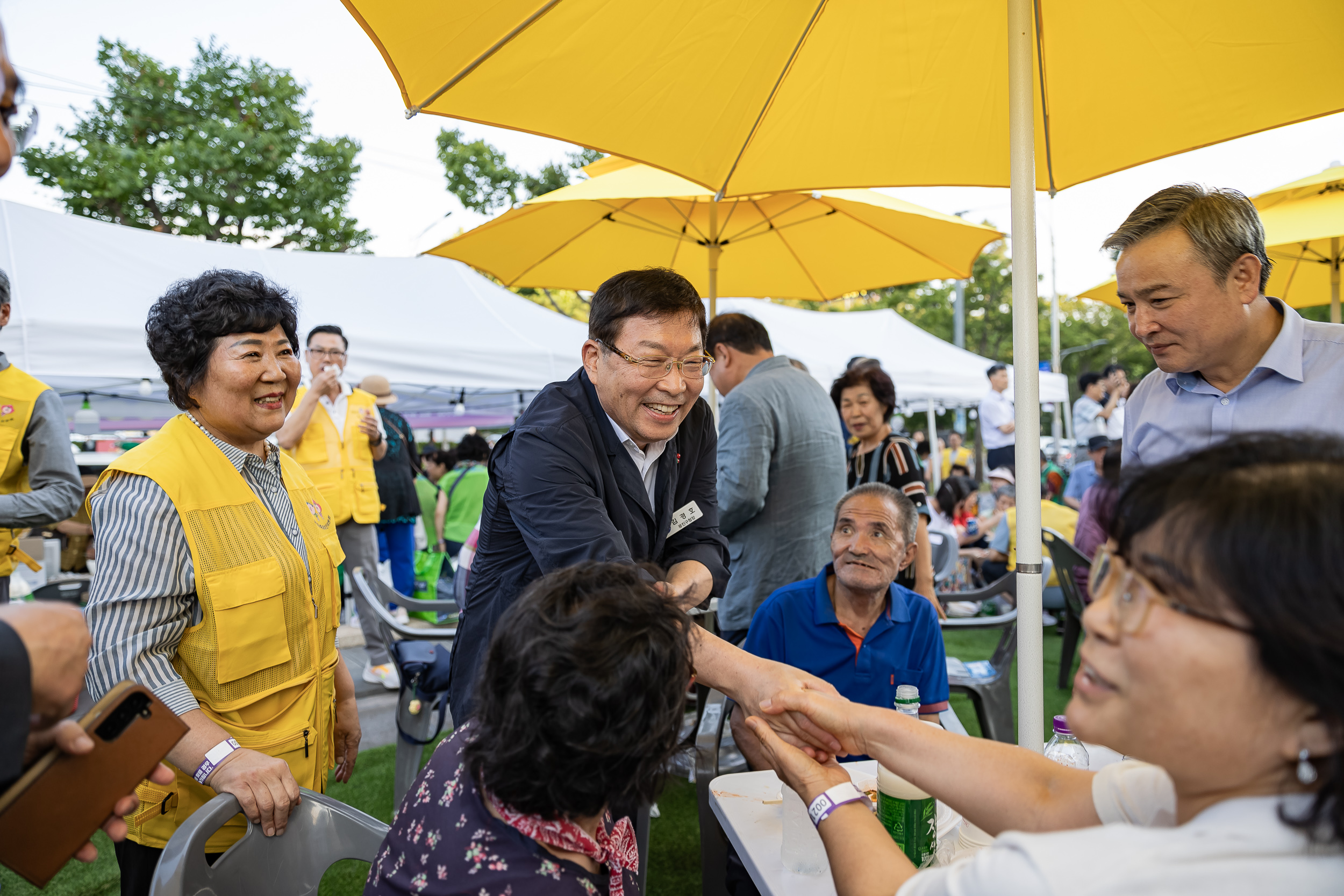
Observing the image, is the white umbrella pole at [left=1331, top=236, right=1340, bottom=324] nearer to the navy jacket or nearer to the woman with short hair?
the woman with short hair

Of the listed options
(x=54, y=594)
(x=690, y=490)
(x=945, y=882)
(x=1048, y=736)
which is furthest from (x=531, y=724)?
(x=54, y=594)

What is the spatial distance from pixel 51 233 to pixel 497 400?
7793 millimetres

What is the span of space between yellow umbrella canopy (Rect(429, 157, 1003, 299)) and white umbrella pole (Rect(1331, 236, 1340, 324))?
10.1ft

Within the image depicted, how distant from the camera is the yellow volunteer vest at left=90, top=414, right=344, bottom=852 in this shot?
1791mm

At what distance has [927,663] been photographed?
2.88m

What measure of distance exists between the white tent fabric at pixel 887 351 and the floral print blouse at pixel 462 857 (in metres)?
9.91

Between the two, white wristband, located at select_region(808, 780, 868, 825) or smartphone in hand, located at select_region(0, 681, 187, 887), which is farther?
white wristband, located at select_region(808, 780, 868, 825)

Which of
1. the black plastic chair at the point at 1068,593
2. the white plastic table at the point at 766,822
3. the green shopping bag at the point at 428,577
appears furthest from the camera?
the green shopping bag at the point at 428,577

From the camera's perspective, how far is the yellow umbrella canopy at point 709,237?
519 centimetres

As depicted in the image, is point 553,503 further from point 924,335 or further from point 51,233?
point 924,335

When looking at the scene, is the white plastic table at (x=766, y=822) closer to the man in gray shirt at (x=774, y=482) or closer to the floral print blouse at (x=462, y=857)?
the floral print blouse at (x=462, y=857)

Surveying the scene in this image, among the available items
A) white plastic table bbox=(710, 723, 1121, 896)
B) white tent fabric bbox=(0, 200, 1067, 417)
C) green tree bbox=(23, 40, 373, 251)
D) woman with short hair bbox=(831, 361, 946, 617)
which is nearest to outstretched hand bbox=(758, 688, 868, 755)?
white plastic table bbox=(710, 723, 1121, 896)

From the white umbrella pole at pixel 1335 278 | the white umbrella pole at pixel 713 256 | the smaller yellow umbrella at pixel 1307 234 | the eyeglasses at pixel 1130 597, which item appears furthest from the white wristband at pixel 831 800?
the white umbrella pole at pixel 1335 278

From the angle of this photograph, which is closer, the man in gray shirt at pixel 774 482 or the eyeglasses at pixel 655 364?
the eyeglasses at pixel 655 364
